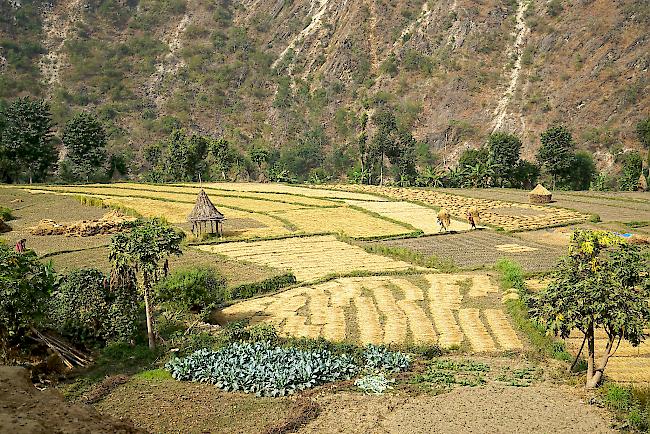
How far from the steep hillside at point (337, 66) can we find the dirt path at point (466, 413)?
89.8 meters

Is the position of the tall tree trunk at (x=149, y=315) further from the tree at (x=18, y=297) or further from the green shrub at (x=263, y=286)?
the green shrub at (x=263, y=286)

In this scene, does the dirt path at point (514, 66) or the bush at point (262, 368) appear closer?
the bush at point (262, 368)

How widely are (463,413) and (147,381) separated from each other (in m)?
9.94

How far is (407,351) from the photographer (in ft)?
73.2

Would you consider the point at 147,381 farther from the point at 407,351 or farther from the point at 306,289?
the point at 306,289

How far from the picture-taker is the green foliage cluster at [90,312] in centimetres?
2212

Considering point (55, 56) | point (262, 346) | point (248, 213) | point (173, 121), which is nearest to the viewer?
point (262, 346)

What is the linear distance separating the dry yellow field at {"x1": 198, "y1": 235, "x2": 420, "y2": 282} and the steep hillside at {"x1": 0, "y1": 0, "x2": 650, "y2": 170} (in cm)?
7121

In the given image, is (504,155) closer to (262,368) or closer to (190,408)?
(262,368)

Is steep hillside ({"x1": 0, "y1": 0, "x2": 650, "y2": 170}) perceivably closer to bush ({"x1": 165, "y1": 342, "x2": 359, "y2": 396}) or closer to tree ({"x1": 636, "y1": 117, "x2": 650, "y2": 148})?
tree ({"x1": 636, "y1": 117, "x2": 650, "y2": 148})

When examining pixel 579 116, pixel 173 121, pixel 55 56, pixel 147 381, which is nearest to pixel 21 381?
pixel 147 381

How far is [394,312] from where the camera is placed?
27531 millimetres

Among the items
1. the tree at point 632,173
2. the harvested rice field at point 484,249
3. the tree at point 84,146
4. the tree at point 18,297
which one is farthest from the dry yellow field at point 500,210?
the tree at point 18,297

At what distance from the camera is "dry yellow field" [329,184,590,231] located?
174 ft
